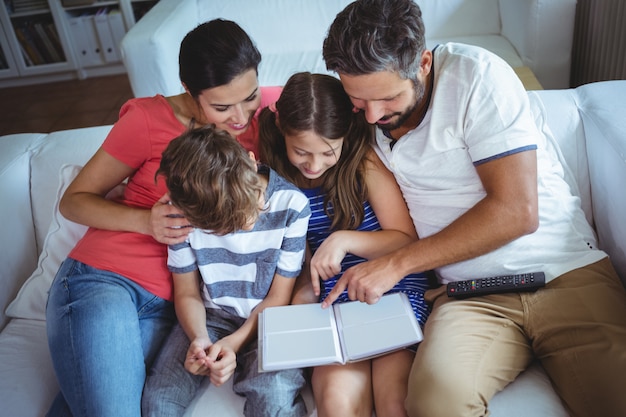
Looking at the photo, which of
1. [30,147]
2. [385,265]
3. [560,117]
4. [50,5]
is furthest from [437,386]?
[50,5]

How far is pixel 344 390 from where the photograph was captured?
3.94 ft

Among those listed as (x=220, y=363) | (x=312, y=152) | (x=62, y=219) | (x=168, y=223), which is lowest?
(x=220, y=363)

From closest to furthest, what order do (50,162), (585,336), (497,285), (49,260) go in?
(585,336), (497,285), (49,260), (50,162)

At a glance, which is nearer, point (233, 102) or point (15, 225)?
point (233, 102)

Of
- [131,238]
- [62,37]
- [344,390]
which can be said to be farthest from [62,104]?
[344,390]

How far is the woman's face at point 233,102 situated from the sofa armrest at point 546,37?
1.61 meters

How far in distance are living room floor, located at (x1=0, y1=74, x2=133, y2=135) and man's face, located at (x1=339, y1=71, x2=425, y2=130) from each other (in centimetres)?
288

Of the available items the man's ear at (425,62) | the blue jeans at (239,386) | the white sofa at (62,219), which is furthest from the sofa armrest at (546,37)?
the blue jeans at (239,386)

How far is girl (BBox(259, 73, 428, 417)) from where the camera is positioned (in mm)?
1224

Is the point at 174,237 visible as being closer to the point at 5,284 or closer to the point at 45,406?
the point at 45,406

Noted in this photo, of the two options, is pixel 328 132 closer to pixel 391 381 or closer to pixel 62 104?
pixel 391 381

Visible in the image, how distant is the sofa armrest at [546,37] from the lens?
244 cm

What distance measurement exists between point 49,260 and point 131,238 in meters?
0.34

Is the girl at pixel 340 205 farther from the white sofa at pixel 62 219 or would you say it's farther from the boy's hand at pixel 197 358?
the boy's hand at pixel 197 358
